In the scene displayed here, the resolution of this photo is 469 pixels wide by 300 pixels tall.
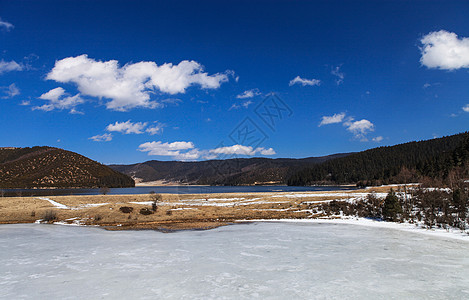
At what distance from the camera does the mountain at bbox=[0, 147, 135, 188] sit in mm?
152000

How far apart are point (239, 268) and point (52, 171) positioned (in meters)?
188

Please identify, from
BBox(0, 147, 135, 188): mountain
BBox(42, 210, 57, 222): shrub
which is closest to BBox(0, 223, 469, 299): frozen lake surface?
BBox(42, 210, 57, 222): shrub

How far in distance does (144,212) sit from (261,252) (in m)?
20.7

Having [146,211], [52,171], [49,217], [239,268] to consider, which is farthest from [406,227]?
[52,171]

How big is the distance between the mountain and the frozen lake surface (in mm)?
163670

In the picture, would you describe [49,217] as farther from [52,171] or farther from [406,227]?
[52,171]

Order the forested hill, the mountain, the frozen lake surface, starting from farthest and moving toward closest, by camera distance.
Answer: the mountain < the forested hill < the frozen lake surface

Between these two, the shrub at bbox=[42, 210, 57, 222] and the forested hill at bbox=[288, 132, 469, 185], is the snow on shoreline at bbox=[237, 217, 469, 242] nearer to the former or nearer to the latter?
the shrub at bbox=[42, 210, 57, 222]

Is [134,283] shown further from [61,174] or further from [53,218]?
[61,174]

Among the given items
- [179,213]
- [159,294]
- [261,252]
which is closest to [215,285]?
[159,294]

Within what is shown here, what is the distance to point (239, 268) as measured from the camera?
10289mm

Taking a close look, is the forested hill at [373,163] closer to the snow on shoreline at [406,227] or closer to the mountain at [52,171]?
the snow on shoreline at [406,227]

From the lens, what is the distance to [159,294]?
7.58 metres

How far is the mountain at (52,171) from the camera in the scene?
499ft
